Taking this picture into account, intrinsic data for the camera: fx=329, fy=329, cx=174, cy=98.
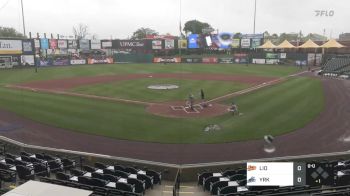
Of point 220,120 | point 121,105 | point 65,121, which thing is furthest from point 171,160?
point 121,105

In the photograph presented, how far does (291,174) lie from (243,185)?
2.48 meters

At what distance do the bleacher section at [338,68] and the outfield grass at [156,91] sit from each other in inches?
847

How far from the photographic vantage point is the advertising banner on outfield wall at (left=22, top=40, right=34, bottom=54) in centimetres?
7488

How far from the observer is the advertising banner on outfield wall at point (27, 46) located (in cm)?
7488

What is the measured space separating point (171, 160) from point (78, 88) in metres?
29.1

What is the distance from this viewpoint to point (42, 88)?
148 feet

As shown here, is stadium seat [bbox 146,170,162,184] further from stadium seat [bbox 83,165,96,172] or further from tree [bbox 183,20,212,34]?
tree [bbox 183,20,212,34]

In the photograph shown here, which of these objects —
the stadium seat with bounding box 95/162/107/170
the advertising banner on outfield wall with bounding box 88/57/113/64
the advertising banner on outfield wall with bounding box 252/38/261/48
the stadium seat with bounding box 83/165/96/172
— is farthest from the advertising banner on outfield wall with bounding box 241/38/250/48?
the stadium seat with bounding box 83/165/96/172

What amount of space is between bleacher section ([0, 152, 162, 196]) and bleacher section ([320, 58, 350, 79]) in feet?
164

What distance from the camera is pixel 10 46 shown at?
71.8m

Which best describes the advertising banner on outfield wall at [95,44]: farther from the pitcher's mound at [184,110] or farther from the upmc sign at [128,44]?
the pitcher's mound at [184,110]

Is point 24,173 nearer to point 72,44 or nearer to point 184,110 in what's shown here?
point 184,110

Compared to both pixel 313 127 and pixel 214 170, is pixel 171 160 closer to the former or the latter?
pixel 214 170

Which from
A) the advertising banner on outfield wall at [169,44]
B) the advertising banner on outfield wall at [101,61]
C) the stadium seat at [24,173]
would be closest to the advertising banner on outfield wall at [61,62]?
the advertising banner on outfield wall at [101,61]
